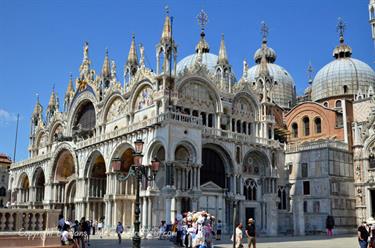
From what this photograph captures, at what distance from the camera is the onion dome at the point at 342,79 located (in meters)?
57.9

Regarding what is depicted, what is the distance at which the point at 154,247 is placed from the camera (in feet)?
81.7

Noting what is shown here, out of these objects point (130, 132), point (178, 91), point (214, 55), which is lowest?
point (130, 132)

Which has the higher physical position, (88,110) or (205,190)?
(88,110)

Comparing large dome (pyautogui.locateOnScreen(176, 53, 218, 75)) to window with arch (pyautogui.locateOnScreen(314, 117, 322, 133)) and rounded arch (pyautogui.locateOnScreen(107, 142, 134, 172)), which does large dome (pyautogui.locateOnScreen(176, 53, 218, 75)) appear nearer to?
window with arch (pyautogui.locateOnScreen(314, 117, 322, 133))

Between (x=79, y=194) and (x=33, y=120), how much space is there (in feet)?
75.4

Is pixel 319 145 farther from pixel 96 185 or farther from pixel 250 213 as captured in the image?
pixel 96 185

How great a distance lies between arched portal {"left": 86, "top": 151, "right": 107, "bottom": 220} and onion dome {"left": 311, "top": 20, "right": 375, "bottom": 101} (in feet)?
98.0

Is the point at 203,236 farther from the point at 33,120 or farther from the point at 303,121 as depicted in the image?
the point at 33,120

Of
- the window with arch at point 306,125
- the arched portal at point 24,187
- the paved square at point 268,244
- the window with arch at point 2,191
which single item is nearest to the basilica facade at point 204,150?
the window with arch at point 306,125

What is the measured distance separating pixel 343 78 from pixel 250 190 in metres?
23.2

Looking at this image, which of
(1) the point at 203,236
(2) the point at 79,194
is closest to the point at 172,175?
(2) the point at 79,194

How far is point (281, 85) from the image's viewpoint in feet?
221

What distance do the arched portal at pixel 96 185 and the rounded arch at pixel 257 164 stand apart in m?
13.8

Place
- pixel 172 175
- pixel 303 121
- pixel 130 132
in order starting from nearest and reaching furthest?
pixel 172 175, pixel 130 132, pixel 303 121
